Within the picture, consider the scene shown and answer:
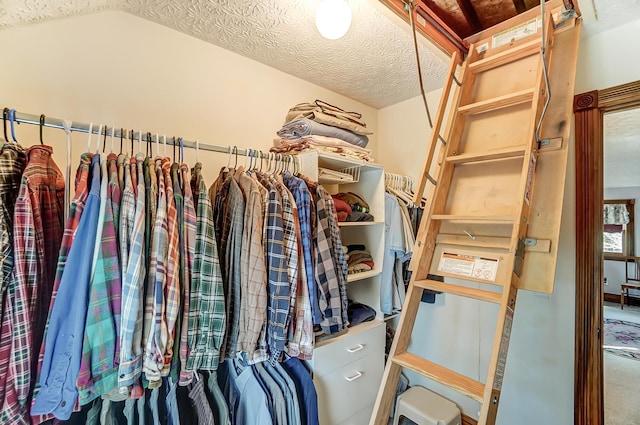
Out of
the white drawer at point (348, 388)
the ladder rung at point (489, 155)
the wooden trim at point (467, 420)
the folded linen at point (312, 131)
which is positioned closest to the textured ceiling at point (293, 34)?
the folded linen at point (312, 131)

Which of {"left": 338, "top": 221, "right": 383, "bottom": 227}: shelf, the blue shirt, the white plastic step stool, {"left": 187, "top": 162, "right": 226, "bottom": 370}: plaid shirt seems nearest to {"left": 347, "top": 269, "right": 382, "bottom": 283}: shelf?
{"left": 338, "top": 221, "right": 383, "bottom": 227}: shelf

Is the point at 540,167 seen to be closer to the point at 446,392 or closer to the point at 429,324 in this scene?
the point at 429,324

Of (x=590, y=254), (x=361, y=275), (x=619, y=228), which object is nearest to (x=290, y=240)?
(x=361, y=275)

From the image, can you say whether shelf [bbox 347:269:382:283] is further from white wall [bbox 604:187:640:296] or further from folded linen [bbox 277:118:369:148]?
white wall [bbox 604:187:640:296]

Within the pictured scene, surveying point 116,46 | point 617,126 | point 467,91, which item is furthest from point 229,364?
point 617,126

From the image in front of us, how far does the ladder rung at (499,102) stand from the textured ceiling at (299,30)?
49 centimetres

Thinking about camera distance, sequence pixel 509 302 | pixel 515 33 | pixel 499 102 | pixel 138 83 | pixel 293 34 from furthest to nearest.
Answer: pixel 293 34, pixel 138 83, pixel 515 33, pixel 499 102, pixel 509 302

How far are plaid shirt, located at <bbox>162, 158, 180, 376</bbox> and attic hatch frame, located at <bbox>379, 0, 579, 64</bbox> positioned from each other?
1.13 m

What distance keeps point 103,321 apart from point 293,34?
5.03 feet

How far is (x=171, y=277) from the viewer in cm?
92

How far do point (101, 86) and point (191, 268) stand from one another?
98 cm

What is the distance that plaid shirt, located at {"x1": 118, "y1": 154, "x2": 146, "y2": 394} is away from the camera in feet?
2.67

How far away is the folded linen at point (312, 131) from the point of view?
1.56m

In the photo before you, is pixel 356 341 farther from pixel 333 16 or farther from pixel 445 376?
pixel 333 16
